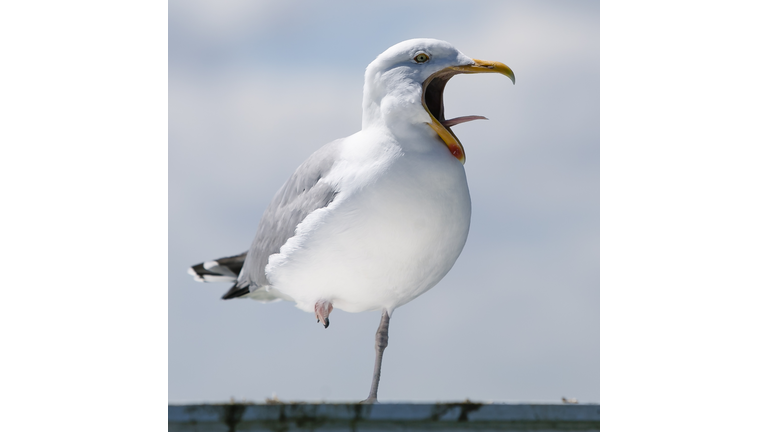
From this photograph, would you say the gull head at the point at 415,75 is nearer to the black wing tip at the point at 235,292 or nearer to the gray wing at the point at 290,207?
the gray wing at the point at 290,207

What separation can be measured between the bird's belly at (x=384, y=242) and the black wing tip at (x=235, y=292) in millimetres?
598

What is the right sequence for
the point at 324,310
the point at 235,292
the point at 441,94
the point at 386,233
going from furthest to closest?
the point at 235,292, the point at 441,94, the point at 324,310, the point at 386,233

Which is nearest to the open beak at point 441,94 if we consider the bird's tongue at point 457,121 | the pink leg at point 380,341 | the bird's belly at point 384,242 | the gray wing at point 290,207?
the bird's tongue at point 457,121

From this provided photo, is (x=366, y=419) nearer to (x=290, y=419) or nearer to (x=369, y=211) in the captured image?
(x=290, y=419)

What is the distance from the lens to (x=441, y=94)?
308 cm

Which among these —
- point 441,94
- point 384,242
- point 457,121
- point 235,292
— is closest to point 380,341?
point 384,242

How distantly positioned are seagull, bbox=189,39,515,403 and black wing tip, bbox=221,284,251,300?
410mm

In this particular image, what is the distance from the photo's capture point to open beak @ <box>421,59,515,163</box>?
9.50 ft

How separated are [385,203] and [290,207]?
0.59m

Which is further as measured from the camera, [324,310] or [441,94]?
[441,94]

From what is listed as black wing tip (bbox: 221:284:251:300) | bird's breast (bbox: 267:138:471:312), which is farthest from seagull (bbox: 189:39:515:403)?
black wing tip (bbox: 221:284:251:300)

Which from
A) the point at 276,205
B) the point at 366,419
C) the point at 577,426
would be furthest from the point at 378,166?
the point at 577,426

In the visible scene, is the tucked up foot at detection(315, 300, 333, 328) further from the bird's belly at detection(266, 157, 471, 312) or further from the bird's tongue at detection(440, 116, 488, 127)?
the bird's tongue at detection(440, 116, 488, 127)

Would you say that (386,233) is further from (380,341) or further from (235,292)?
(235,292)
